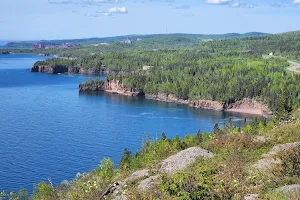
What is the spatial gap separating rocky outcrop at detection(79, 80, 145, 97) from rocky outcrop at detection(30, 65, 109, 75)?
1371 inches

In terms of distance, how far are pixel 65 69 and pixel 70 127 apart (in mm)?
79057

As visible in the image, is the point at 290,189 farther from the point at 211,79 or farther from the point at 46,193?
the point at 211,79

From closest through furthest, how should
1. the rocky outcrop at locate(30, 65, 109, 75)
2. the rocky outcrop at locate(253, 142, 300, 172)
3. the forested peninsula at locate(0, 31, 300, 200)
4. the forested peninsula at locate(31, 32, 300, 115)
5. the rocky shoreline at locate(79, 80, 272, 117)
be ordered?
the forested peninsula at locate(0, 31, 300, 200) < the rocky outcrop at locate(253, 142, 300, 172) < the rocky shoreline at locate(79, 80, 272, 117) < the forested peninsula at locate(31, 32, 300, 115) < the rocky outcrop at locate(30, 65, 109, 75)

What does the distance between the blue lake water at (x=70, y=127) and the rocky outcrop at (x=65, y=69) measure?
3817 cm

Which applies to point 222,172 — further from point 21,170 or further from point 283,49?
point 283,49

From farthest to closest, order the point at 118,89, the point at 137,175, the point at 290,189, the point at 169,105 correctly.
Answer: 1. the point at 118,89
2. the point at 169,105
3. the point at 137,175
4. the point at 290,189

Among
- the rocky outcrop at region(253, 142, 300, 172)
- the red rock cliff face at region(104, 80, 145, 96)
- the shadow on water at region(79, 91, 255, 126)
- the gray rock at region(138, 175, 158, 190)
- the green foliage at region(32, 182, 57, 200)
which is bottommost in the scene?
the shadow on water at region(79, 91, 255, 126)

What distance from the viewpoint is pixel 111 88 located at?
8850 centimetres

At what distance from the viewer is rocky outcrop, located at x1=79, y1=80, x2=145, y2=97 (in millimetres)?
82800

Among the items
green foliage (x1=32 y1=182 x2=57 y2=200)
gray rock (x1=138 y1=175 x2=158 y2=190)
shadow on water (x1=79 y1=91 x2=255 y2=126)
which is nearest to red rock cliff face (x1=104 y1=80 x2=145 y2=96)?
shadow on water (x1=79 y1=91 x2=255 y2=126)

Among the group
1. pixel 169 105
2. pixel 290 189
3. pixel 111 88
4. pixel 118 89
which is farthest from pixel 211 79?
pixel 290 189

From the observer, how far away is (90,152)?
38.9 meters

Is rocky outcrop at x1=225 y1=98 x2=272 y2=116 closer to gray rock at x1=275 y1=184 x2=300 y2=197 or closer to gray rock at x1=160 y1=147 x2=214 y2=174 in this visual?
gray rock at x1=160 y1=147 x2=214 y2=174

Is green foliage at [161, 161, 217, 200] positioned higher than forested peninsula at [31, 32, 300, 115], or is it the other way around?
green foliage at [161, 161, 217, 200]
